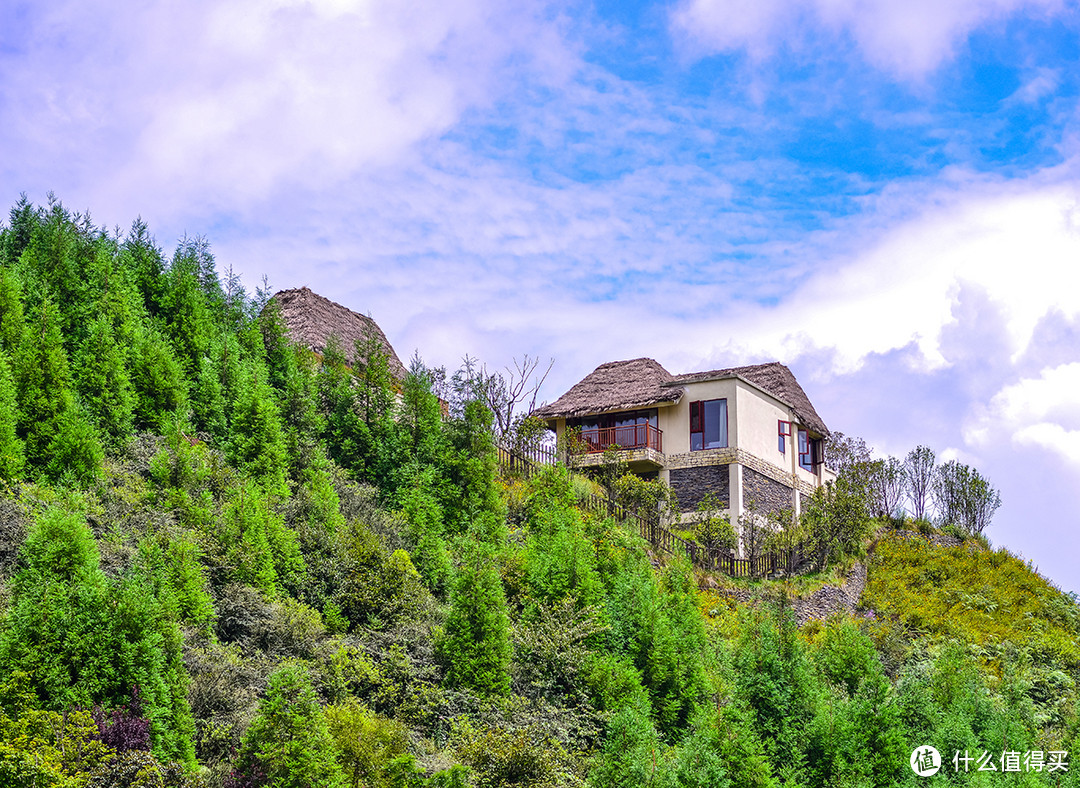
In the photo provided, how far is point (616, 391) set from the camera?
38031 mm

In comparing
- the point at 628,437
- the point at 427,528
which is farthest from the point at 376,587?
the point at 628,437

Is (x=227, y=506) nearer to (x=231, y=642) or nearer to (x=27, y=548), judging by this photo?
(x=231, y=642)

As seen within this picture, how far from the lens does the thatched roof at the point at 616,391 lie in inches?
1448

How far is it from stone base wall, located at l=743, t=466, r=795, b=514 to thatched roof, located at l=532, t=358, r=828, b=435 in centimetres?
282

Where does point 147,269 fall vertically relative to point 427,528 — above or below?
above

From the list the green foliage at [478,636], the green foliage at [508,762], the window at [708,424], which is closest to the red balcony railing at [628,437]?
the window at [708,424]

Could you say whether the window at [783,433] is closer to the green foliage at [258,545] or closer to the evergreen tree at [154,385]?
the evergreen tree at [154,385]

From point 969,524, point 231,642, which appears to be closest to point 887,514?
point 969,524

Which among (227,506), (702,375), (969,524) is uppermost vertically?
(702,375)

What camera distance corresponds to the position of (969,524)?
39406 millimetres

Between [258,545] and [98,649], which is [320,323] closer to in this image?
[258,545]

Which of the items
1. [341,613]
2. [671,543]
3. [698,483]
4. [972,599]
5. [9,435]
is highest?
[698,483]

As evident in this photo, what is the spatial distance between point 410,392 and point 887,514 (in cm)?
1835

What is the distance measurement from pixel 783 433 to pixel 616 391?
Result: 17.5 feet
